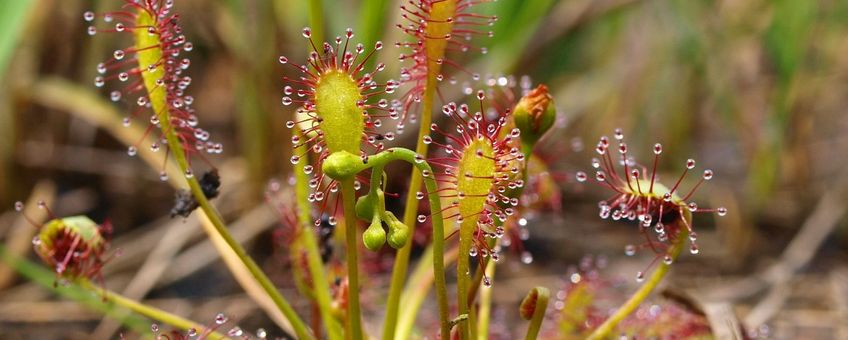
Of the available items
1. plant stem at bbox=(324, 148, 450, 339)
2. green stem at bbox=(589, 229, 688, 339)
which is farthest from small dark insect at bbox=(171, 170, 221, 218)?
green stem at bbox=(589, 229, 688, 339)

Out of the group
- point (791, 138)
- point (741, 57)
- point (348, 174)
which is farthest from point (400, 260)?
point (741, 57)

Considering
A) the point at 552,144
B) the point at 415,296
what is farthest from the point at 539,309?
the point at 552,144

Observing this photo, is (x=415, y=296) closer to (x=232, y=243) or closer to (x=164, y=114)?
(x=232, y=243)

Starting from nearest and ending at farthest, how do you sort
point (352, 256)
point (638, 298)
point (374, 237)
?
point (374, 237)
point (352, 256)
point (638, 298)

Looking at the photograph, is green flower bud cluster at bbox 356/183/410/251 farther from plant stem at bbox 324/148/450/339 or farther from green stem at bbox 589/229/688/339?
green stem at bbox 589/229/688/339

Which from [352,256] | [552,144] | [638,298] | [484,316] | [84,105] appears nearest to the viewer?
[352,256]

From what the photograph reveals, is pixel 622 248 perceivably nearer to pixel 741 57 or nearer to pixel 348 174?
pixel 741 57
